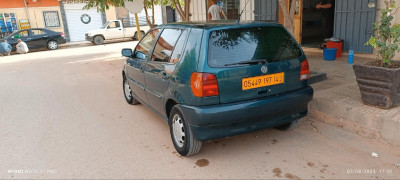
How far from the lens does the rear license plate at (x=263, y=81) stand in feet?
10.7

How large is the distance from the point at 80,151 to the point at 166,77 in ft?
4.83

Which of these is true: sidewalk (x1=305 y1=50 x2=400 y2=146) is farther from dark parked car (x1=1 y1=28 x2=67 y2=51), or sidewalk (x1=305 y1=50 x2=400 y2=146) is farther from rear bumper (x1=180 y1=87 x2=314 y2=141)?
dark parked car (x1=1 y1=28 x2=67 y2=51)

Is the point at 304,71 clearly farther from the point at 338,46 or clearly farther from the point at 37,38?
the point at 37,38

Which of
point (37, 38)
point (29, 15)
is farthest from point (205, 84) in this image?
point (29, 15)

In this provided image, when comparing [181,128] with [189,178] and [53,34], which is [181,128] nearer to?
[189,178]

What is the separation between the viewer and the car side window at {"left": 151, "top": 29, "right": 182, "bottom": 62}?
3842 millimetres

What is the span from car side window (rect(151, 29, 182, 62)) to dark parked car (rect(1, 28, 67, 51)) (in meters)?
16.5

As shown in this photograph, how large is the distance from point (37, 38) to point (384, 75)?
61.8ft

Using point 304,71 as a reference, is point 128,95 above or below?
below

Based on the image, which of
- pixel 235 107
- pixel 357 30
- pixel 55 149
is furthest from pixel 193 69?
pixel 357 30

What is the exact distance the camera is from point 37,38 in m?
18.1

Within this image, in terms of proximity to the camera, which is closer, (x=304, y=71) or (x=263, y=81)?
(x=263, y=81)

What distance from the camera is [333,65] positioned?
7148 mm

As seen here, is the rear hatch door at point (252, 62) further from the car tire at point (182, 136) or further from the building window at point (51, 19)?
the building window at point (51, 19)
